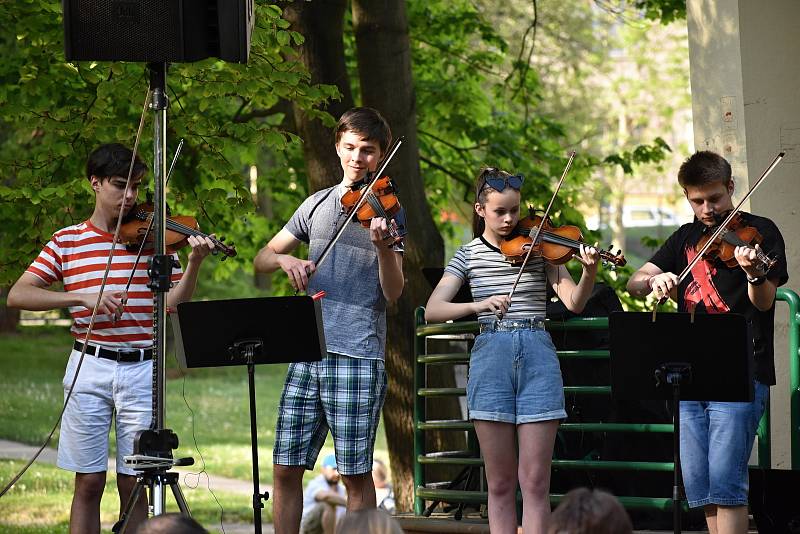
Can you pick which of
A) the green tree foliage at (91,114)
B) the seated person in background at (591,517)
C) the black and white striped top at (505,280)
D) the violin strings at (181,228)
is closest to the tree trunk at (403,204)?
the green tree foliage at (91,114)

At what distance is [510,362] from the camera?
5.56 meters

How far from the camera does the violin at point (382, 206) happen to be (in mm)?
5457

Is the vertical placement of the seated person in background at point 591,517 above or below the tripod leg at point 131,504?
above

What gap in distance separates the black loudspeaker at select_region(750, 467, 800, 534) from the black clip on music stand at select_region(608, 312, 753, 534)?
0.63 m

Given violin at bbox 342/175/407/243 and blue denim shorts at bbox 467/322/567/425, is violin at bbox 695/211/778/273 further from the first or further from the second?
violin at bbox 342/175/407/243

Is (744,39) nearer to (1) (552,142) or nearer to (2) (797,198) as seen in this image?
(2) (797,198)

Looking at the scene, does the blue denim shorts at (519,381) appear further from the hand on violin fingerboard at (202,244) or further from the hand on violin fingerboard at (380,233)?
the hand on violin fingerboard at (202,244)

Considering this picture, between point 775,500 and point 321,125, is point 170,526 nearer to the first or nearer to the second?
point 775,500

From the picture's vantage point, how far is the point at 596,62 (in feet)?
86.1

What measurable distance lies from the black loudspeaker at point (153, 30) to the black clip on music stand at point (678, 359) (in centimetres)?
206

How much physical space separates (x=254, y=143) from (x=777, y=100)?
3.84 metres

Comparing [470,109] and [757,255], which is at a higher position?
[470,109]

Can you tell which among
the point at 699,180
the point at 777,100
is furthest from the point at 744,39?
the point at 699,180

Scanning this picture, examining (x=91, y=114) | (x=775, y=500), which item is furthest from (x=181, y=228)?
(x=91, y=114)
